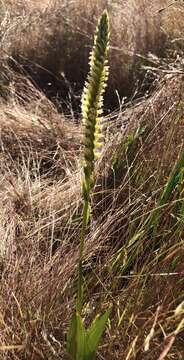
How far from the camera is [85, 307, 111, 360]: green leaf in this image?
137 cm

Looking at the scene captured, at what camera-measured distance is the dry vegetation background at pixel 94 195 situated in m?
1.63

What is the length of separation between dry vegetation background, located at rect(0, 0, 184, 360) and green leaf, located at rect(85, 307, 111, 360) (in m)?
0.08

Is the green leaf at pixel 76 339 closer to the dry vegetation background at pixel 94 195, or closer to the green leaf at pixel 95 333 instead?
the green leaf at pixel 95 333

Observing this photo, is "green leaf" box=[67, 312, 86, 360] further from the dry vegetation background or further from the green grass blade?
the dry vegetation background

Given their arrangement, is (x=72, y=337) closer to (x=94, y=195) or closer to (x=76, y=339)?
(x=76, y=339)

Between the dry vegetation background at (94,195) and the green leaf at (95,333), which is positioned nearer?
the green leaf at (95,333)

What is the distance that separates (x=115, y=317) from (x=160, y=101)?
46.5 inches

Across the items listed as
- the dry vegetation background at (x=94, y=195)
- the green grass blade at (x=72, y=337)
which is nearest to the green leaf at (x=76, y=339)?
the green grass blade at (x=72, y=337)

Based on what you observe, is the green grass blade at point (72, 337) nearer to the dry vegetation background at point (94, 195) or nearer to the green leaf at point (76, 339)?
the green leaf at point (76, 339)

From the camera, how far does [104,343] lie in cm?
165

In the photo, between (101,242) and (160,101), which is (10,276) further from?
(160,101)

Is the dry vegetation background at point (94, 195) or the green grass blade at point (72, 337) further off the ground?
the dry vegetation background at point (94, 195)

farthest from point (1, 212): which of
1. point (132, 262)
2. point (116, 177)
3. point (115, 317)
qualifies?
point (115, 317)

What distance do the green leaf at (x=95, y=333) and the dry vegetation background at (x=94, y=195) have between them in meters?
A: 0.08
